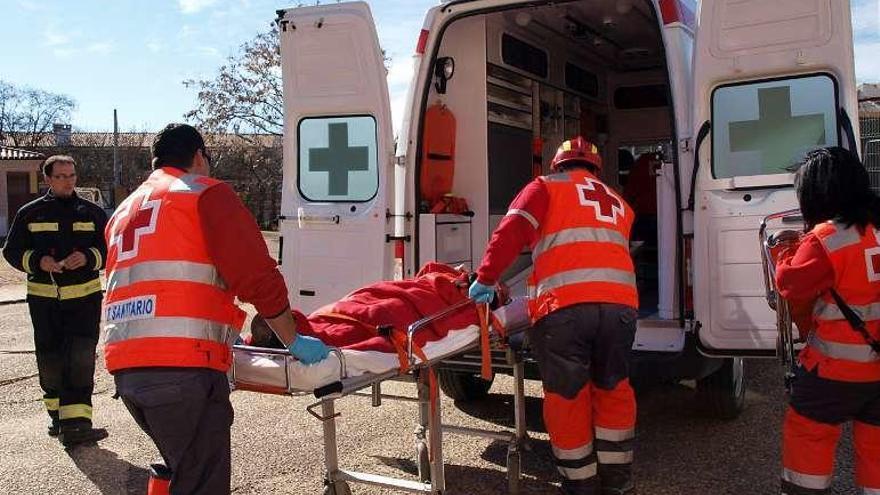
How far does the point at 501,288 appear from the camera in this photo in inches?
157

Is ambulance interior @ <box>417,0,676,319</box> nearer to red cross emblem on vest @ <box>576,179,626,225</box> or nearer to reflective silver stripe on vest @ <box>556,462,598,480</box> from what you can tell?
red cross emblem on vest @ <box>576,179,626,225</box>

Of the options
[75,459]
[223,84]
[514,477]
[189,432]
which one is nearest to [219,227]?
[189,432]

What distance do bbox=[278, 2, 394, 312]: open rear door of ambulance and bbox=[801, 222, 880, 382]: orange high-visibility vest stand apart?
2622 millimetres

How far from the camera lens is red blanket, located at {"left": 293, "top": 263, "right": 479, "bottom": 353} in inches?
130

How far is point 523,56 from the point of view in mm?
6973

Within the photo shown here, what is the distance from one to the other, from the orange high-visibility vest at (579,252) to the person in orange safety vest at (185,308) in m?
1.44

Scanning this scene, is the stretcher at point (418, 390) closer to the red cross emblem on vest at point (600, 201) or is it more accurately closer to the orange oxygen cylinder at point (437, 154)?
the red cross emblem on vest at point (600, 201)

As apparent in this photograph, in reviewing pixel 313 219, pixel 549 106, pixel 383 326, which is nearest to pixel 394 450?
pixel 313 219

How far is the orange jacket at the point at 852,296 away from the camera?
3.12 m

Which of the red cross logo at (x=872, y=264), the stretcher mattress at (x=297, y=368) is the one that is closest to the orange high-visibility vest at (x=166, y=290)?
the stretcher mattress at (x=297, y=368)

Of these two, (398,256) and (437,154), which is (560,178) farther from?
(437,154)

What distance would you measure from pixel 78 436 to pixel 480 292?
Answer: 2987 mm

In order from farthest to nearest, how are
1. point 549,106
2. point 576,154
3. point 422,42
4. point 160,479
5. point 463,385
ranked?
1. point 549,106
2. point 463,385
3. point 422,42
4. point 576,154
5. point 160,479

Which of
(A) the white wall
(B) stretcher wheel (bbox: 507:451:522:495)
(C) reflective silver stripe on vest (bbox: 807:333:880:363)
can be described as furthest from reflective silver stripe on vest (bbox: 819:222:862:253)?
(A) the white wall
